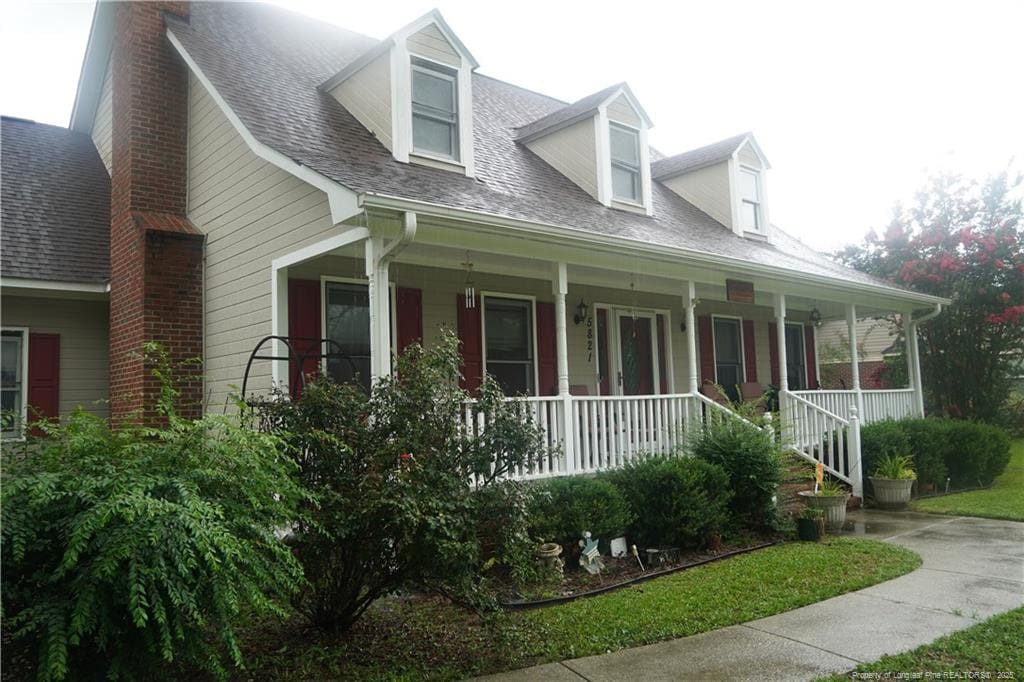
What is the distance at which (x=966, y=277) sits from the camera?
16.0 m

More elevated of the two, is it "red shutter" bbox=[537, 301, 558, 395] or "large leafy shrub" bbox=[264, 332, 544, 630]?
"red shutter" bbox=[537, 301, 558, 395]

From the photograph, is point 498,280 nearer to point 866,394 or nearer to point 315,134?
point 315,134

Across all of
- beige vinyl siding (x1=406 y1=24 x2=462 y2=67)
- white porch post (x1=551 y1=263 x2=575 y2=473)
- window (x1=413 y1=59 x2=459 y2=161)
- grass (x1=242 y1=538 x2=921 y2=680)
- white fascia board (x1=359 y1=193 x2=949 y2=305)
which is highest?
beige vinyl siding (x1=406 y1=24 x2=462 y2=67)

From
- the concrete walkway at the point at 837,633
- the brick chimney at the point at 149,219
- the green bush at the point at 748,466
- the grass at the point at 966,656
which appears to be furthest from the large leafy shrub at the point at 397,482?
the brick chimney at the point at 149,219

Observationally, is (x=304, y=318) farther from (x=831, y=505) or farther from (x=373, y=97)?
(x=831, y=505)

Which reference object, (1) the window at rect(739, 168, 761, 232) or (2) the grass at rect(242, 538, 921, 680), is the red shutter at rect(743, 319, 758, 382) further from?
(2) the grass at rect(242, 538, 921, 680)

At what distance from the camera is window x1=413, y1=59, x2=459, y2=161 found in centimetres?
888

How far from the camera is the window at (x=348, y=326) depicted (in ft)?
28.1

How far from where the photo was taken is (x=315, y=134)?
823cm

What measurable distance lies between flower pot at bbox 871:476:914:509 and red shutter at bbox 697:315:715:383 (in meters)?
3.85

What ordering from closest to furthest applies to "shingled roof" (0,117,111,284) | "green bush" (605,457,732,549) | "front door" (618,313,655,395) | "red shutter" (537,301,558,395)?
"green bush" (605,457,732,549)
"shingled roof" (0,117,111,284)
"red shutter" (537,301,558,395)
"front door" (618,313,655,395)

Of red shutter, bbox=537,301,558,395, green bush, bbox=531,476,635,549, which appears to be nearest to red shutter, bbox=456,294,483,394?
red shutter, bbox=537,301,558,395

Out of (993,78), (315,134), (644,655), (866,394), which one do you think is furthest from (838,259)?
(644,655)

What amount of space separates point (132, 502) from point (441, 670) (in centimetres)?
203
